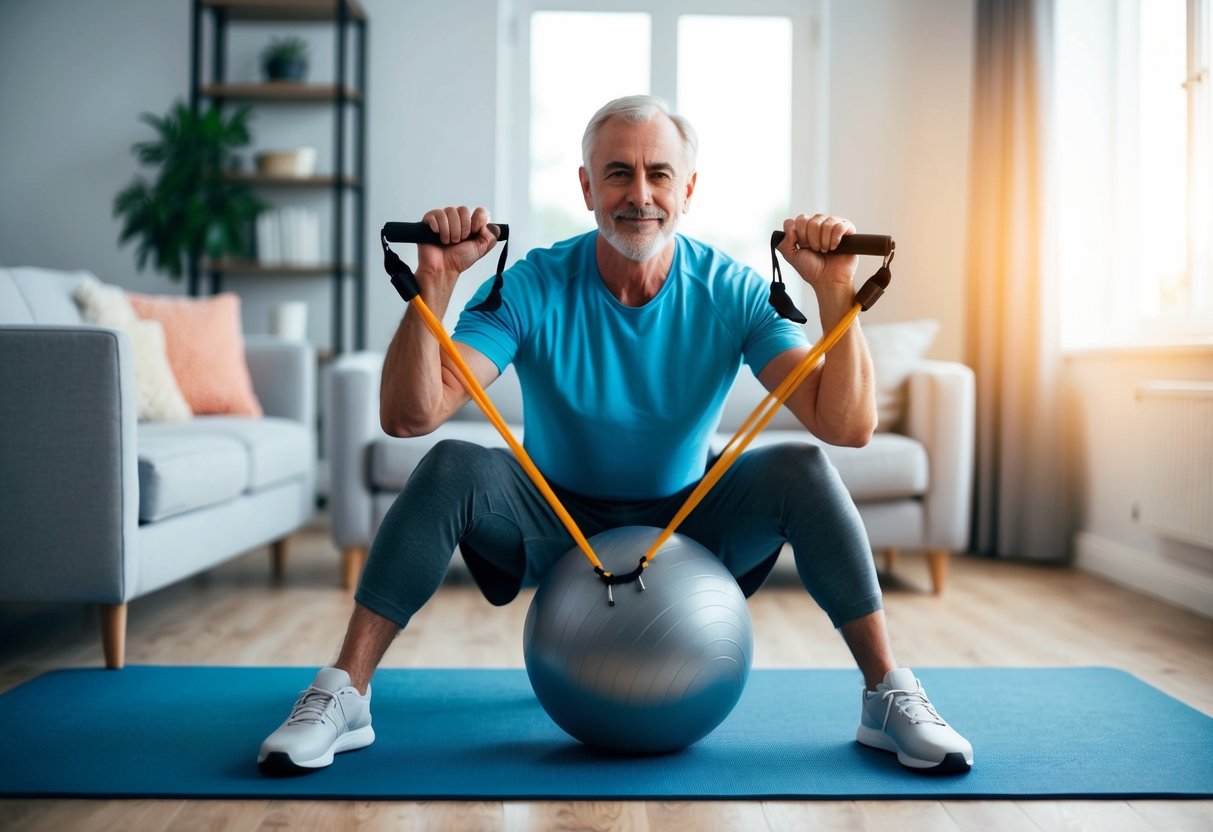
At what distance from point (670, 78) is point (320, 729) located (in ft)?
12.0

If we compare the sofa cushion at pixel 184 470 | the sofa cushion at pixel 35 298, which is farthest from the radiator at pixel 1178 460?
the sofa cushion at pixel 35 298

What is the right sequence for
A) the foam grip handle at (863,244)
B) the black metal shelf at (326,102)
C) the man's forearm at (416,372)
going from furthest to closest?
the black metal shelf at (326,102), the man's forearm at (416,372), the foam grip handle at (863,244)

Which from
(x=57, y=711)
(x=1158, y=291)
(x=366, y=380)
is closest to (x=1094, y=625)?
(x=1158, y=291)

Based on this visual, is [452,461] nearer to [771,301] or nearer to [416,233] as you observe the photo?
[416,233]

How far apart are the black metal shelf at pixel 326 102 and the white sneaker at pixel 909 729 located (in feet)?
10.5

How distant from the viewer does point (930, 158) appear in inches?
177

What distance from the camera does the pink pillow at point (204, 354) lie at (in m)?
3.21

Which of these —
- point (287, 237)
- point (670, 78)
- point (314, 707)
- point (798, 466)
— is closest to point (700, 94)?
point (670, 78)

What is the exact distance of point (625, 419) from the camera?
5.66ft

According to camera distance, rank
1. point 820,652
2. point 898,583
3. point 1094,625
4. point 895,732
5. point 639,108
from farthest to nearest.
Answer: point 898,583
point 1094,625
point 820,652
point 639,108
point 895,732

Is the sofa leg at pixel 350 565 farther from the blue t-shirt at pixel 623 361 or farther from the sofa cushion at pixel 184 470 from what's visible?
the blue t-shirt at pixel 623 361

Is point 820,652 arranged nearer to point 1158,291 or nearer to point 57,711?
point 57,711

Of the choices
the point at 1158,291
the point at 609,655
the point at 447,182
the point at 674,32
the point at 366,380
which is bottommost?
the point at 609,655

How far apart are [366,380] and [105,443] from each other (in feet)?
3.14
